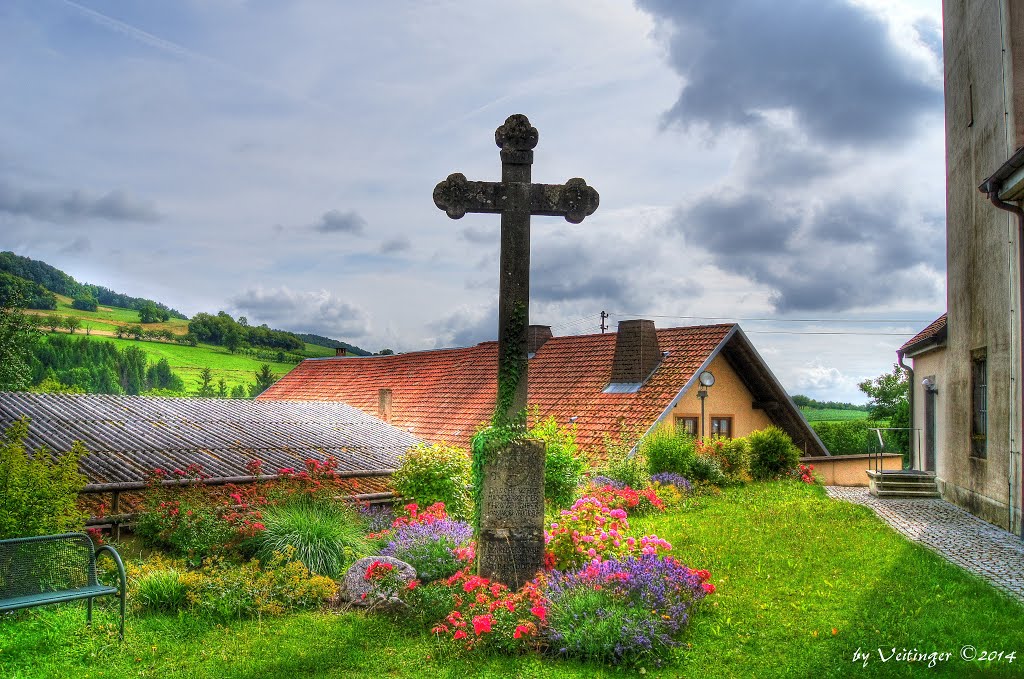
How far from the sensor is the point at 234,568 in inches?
336

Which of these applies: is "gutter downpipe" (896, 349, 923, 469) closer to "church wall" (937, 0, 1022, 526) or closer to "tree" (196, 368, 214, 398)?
"church wall" (937, 0, 1022, 526)

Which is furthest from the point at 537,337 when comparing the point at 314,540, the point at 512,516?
the point at 512,516

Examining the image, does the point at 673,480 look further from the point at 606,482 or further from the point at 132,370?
the point at 132,370

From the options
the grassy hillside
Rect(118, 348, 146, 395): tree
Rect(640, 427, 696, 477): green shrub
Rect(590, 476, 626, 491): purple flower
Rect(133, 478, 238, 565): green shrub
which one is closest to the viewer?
Rect(133, 478, 238, 565): green shrub

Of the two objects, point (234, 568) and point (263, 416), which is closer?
point (234, 568)

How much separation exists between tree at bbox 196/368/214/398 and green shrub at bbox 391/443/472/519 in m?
40.8

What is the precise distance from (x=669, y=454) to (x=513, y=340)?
9.09 m

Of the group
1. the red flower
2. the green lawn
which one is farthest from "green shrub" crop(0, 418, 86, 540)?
the red flower

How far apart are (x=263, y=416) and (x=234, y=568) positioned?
9507 millimetres

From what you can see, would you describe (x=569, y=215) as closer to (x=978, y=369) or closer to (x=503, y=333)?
(x=503, y=333)

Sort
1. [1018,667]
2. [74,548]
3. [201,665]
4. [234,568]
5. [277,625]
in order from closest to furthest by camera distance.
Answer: [1018,667] → [201,665] → [277,625] → [74,548] → [234,568]

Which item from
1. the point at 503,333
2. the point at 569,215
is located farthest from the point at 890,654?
the point at 569,215

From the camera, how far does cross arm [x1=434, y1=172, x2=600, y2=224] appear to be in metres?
8.37

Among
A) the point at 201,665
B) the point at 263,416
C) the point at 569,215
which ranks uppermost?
the point at 569,215
